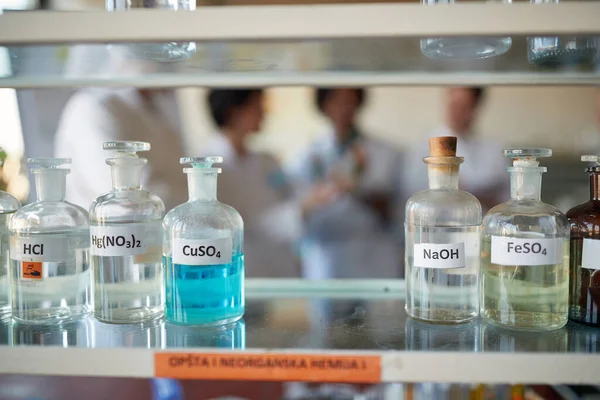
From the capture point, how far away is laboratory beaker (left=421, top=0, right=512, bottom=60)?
685 mm

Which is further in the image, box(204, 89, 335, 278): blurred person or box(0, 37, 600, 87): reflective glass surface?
box(204, 89, 335, 278): blurred person

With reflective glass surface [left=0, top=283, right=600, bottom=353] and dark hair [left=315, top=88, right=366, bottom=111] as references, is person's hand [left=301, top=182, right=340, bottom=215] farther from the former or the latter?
reflective glass surface [left=0, top=283, right=600, bottom=353]

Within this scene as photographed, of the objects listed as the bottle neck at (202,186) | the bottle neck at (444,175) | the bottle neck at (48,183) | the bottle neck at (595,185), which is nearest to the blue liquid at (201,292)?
the bottle neck at (202,186)

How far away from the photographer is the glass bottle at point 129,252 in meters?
0.75

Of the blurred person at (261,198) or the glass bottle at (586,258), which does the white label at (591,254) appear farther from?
the blurred person at (261,198)

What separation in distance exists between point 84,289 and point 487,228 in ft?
2.12

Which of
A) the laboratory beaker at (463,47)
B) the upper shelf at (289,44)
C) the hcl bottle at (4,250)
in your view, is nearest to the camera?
the upper shelf at (289,44)

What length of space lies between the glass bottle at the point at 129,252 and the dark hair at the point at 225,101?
282mm

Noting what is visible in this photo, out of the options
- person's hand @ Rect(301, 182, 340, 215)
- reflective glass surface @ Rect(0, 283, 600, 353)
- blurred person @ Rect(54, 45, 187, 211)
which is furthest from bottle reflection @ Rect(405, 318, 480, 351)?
blurred person @ Rect(54, 45, 187, 211)

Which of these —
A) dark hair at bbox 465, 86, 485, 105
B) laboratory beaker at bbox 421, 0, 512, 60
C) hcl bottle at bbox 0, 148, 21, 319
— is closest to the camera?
laboratory beaker at bbox 421, 0, 512, 60

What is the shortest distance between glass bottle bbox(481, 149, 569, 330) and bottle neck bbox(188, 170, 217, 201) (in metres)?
0.43

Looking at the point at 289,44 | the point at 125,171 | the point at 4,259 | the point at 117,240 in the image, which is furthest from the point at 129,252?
the point at 289,44

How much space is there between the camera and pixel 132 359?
0.60 meters

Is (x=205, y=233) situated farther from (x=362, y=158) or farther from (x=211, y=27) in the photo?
(x=362, y=158)
